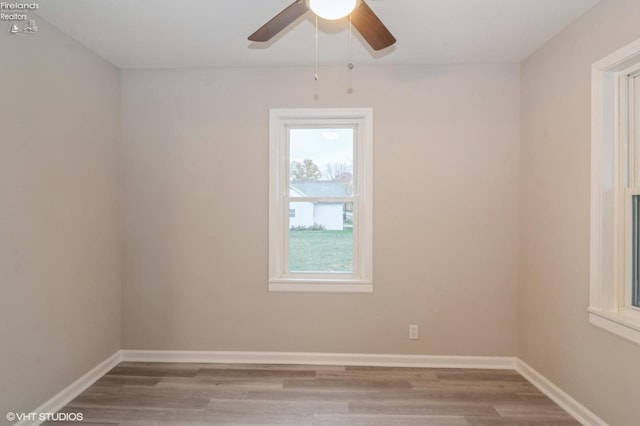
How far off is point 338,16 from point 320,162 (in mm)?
1647

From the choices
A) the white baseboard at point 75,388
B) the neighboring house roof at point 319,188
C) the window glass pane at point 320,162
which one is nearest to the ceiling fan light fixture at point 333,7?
the window glass pane at point 320,162

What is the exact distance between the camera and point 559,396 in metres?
2.38

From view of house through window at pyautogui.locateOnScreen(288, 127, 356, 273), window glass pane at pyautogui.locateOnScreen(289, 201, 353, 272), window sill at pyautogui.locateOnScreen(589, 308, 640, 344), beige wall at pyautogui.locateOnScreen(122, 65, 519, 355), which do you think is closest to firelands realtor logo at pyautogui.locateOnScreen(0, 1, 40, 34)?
beige wall at pyautogui.locateOnScreen(122, 65, 519, 355)

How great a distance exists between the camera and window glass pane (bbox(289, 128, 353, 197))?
122 inches

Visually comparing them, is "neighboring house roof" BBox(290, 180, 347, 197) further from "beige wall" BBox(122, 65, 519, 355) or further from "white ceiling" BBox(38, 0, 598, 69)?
"white ceiling" BBox(38, 0, 598, 69)

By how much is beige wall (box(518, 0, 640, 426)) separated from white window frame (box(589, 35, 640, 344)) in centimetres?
8

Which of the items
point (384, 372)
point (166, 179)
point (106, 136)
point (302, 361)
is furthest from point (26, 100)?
point (384, 372)

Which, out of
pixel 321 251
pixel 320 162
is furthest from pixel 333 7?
pixel 321 251

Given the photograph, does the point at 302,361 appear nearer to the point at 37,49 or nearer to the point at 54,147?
the point at 54,147

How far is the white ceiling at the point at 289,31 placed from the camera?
211 centimetres

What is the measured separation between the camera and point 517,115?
2.89m

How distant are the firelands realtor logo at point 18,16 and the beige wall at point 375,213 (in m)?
0.94

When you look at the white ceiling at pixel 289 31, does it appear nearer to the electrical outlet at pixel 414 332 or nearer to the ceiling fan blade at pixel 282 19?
the ceiling fan blade at pixel 282 19

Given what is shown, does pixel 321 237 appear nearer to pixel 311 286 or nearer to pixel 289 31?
pixel 311 286
